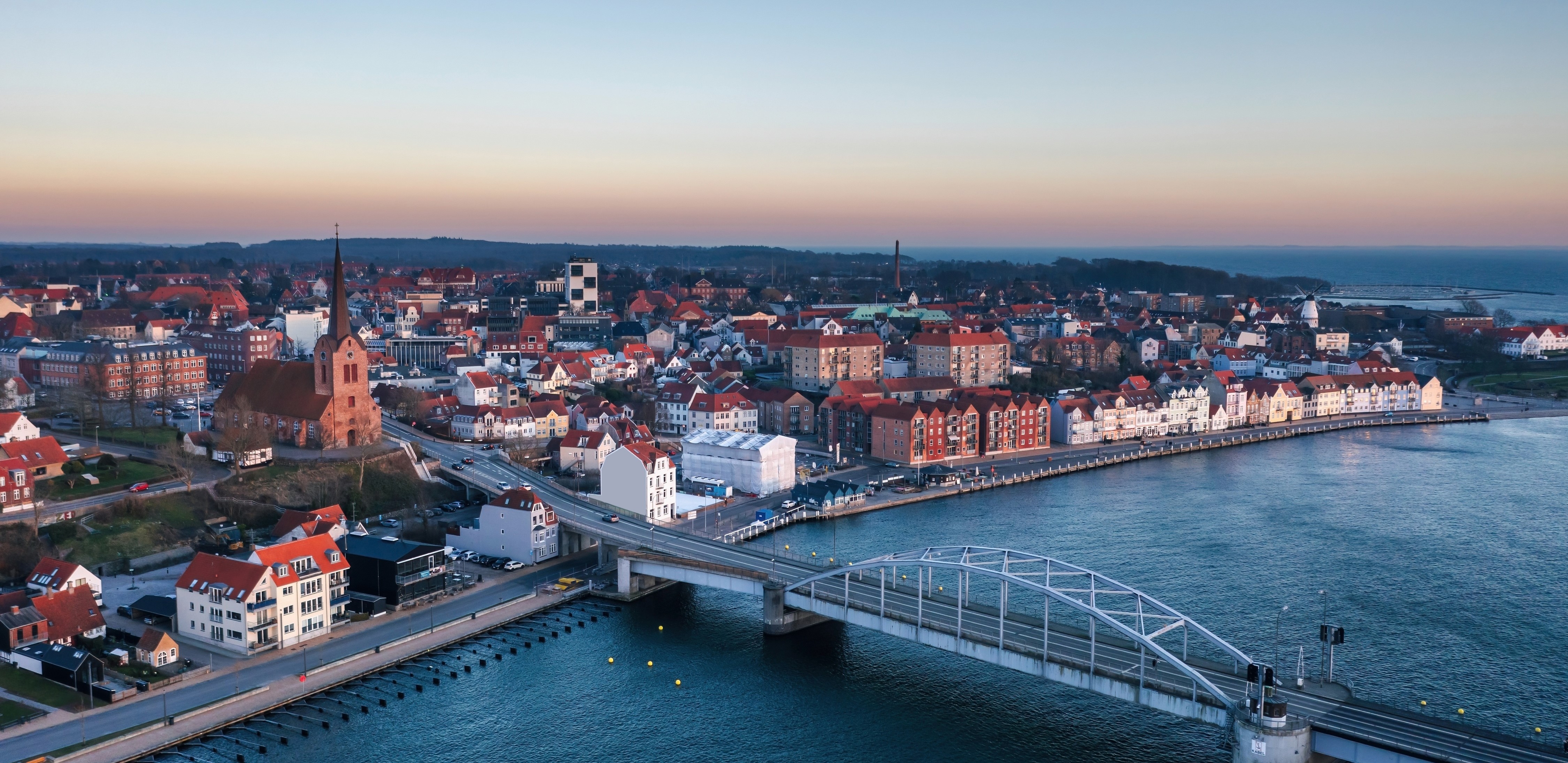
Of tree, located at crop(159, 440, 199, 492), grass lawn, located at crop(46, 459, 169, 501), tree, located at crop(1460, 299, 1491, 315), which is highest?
tree, located at crop(1460, 299, 1491, 315)

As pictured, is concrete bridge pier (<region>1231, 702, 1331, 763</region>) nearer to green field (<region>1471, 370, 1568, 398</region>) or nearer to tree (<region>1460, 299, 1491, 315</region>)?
green field (<region>1471, 370, 1568, 398</region>)

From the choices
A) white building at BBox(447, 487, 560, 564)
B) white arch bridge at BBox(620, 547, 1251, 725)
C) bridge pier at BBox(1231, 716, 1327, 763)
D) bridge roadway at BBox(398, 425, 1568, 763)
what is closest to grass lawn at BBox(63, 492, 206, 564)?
white building at BBox(447, 487, 560, 564)

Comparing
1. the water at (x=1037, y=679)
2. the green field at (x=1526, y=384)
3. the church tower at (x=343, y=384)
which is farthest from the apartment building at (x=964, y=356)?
the church tower at (x=343, y=384)

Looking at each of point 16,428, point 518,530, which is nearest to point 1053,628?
point 518,530

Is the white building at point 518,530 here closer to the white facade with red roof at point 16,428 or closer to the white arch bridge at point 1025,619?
the white arch bridge at point 1025,619

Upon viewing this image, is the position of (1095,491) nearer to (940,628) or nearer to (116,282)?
(940,628)

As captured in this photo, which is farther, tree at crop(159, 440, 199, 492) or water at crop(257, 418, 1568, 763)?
tree at crop(159, 440, 199, 492)

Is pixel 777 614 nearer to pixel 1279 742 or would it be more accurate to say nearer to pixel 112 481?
pixel 1279 742
